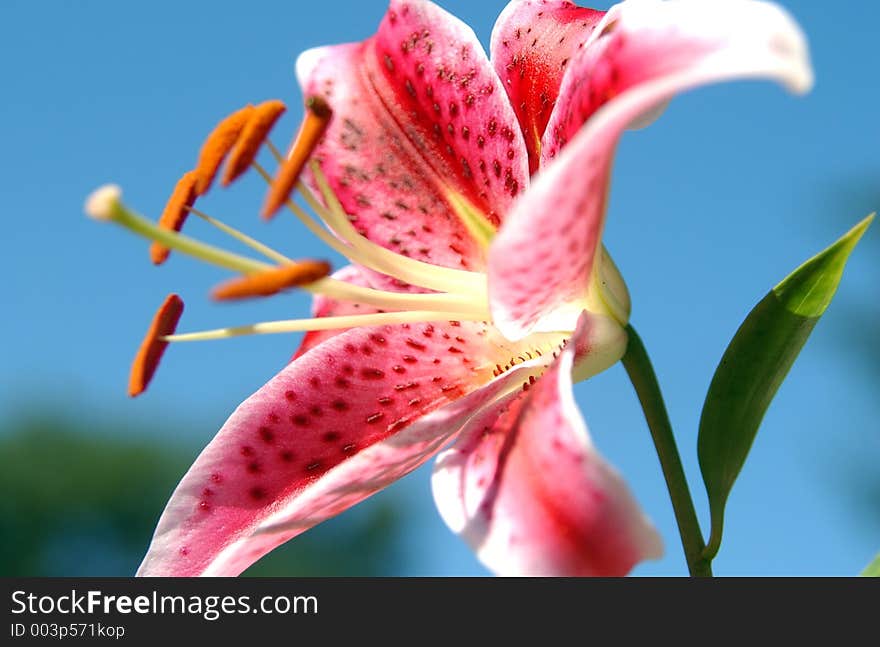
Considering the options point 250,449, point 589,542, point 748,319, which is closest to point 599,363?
point 748,319

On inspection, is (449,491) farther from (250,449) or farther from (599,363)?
(250,449)

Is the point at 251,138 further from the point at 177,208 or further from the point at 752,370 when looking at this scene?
the point at 752,370

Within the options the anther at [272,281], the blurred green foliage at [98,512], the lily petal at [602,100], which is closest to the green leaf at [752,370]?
the lily petal at [602,100]

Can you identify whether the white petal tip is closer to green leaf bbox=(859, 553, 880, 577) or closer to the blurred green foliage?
green leaf bbox=(859, 553, 880, 577)

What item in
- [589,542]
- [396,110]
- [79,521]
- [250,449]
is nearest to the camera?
[589,542]

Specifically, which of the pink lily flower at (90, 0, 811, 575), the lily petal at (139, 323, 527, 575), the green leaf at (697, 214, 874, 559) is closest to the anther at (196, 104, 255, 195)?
the pink lily flower at (90, 0, 811, 575)
